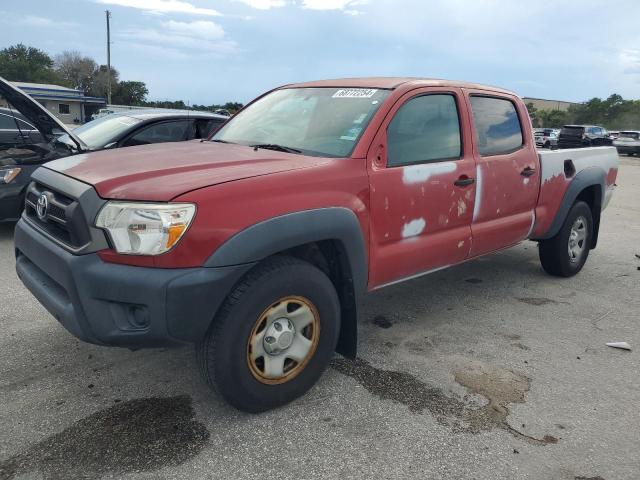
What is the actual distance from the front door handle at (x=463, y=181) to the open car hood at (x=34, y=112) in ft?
13.6

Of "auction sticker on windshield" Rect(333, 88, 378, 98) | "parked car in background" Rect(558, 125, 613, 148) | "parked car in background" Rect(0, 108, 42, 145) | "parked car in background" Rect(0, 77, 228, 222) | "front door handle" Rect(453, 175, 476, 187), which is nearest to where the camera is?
"auction sticker on windshield" Rect(333, 88, 378, 98)

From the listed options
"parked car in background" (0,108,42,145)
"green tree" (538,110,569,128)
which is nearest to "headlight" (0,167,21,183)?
"parked car in background" (0,108,42,145)

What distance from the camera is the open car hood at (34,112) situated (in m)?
5.26

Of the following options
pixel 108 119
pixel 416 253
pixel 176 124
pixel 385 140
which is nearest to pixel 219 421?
pixel 416 253

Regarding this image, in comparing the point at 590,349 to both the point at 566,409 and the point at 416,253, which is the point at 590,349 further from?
the point at 416,253

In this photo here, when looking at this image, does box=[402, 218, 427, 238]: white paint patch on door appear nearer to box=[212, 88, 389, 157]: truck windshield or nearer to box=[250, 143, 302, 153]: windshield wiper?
box=[212, 88, 389, 157]: truck windshield

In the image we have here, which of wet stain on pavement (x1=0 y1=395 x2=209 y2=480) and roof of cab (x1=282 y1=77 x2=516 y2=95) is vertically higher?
roof of cab (x1=282 y1=77 x2=516 y2=95)

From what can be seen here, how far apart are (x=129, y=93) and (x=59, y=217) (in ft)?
276

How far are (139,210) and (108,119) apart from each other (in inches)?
214

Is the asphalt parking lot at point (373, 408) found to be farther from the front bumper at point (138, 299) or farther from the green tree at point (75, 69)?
the green tree at point (75, 69)

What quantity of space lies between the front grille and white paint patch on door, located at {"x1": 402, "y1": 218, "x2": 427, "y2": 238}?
5.86 feet

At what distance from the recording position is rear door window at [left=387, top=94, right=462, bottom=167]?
3295 millimetres

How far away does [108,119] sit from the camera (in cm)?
720

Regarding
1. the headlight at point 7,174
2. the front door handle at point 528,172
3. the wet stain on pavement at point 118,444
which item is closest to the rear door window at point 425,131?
the front door handle at point 528,172
